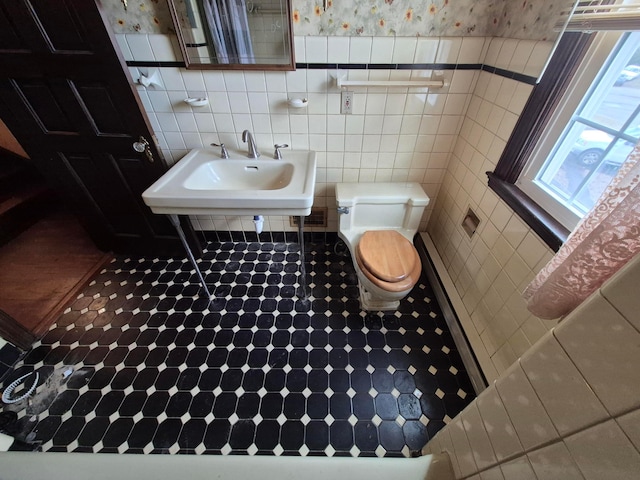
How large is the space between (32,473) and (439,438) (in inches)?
48.1

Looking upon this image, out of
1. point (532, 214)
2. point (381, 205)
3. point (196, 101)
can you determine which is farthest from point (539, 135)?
point (196, 101)

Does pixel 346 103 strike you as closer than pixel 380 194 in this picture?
Yes

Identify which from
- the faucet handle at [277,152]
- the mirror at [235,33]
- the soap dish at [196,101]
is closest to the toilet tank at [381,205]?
the faucet handle at [277,152]

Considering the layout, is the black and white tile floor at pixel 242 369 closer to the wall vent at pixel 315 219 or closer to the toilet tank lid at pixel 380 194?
the wall vent at pixel 315 219

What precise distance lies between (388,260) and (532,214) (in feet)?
2.13

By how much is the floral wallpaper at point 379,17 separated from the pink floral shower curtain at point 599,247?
0.94 meters

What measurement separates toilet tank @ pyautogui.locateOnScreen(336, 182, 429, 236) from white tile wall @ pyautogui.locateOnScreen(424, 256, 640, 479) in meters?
1.20

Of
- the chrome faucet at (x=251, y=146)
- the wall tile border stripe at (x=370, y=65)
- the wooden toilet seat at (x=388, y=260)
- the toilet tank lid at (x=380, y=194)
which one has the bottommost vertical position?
the wooden toilet seat at (x=388, y=260)

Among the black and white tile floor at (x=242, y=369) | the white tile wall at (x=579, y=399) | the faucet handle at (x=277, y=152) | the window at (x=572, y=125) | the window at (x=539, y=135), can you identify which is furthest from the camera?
→ the faucet handle at (x=277, y=152)

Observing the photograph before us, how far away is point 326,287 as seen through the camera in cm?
179

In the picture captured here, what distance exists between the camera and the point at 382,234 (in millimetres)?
1581

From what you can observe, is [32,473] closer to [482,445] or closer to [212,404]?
[212,404]

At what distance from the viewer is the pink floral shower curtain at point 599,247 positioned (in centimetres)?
55

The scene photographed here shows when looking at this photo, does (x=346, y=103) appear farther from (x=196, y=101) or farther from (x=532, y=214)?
(x=532, y=214)
